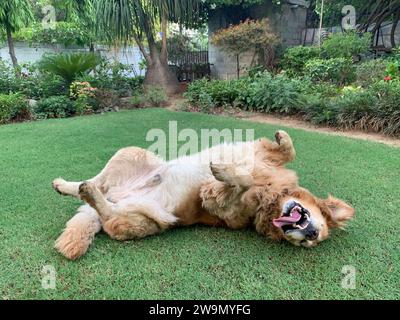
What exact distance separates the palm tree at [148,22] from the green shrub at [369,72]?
220 inches

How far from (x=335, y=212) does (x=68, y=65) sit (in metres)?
8.45

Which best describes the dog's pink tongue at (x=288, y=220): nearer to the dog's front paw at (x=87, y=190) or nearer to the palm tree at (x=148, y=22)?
the dog's front paw at (x=87, y=190)

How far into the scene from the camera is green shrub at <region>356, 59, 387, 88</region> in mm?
7200

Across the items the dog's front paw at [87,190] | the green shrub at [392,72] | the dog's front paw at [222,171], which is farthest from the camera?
the green shrub at [392,72]

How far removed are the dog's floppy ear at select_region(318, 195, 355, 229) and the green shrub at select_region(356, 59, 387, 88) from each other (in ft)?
19.4

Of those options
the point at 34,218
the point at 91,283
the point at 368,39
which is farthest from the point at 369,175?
the point at 368,39

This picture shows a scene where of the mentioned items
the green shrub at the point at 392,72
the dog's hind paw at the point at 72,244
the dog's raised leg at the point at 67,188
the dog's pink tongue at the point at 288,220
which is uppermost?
the green shrub at the point at 392,72

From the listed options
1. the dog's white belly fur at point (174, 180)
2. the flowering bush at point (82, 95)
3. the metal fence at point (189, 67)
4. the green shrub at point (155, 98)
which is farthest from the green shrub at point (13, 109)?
the metal fence at point (189, 67)

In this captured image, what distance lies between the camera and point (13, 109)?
7285 millimetres

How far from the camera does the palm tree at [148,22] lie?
997 cm

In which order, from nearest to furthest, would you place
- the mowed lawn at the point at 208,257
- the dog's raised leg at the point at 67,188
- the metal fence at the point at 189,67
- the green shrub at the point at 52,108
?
the mowed lawn at the point at 208,257 < the dog's raised leg at the point at 67,188 < the green shrub at the point at 52,108 < the metal fence at the point at 189,67

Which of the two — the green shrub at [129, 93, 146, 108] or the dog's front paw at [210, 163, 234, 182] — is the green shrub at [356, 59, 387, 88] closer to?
the green shrub at [129, 93, 146, 108]

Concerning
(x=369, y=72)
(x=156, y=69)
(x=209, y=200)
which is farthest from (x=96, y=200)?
(x=156, y=69)

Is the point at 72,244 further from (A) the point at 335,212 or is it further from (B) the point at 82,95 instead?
(B) the point at 82,95
